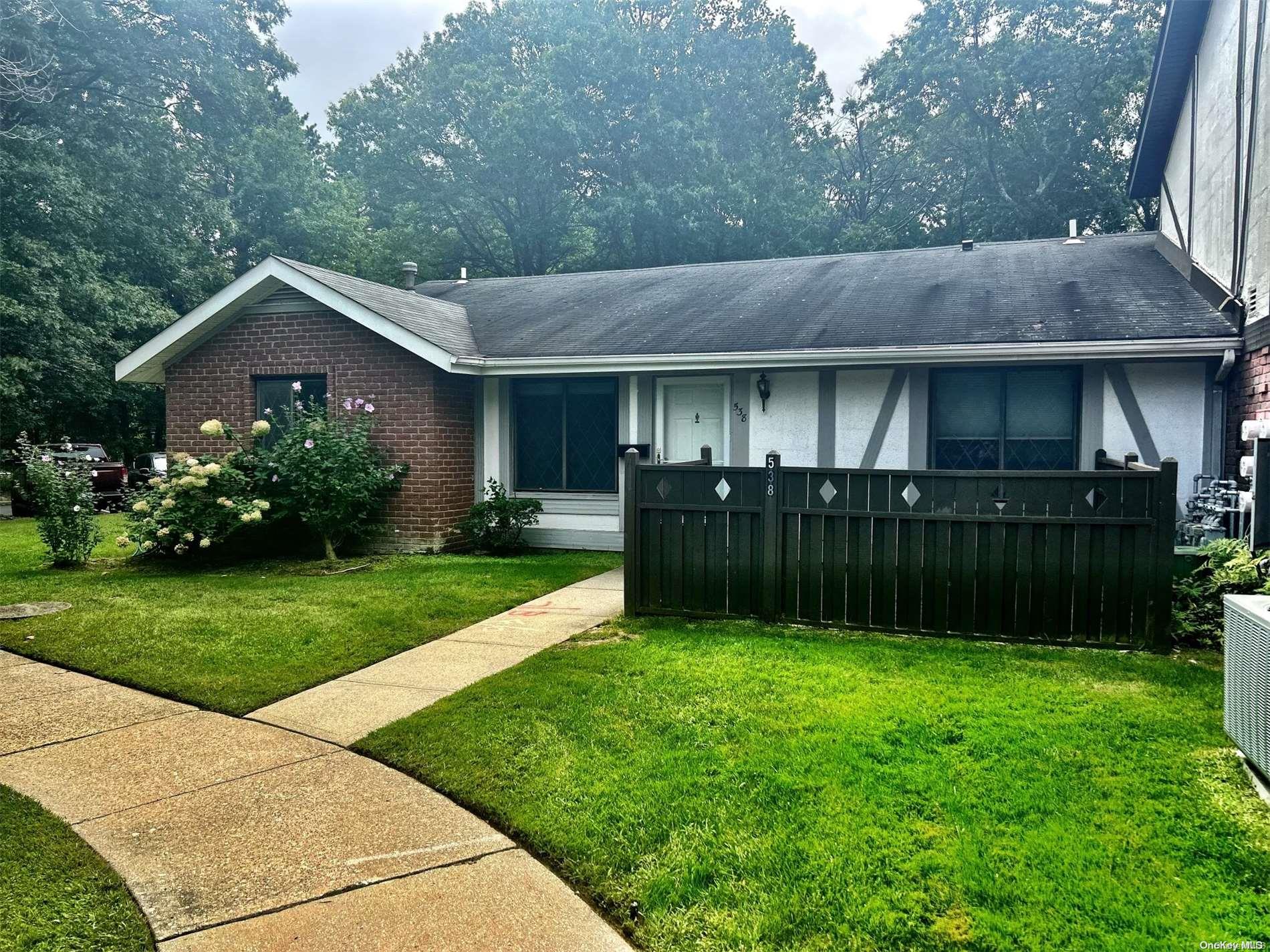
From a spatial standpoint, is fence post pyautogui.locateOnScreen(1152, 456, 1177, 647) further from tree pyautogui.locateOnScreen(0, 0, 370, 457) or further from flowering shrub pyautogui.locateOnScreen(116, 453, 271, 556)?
tree pyautogui.locateOnScreen(0, 0, 370, 457)

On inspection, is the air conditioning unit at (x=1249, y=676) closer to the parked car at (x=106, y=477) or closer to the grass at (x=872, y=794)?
the grass at (x=872, y=794)

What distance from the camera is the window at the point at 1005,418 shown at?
30.4 feet

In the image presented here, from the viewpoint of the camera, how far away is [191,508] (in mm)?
9742

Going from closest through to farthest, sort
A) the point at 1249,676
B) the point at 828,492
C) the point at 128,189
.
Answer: the point at 1249,676
the point at 828,492
the point at 128,189

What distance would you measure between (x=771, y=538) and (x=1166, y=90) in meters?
8.96

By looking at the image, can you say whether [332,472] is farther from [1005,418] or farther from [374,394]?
[1005,418]

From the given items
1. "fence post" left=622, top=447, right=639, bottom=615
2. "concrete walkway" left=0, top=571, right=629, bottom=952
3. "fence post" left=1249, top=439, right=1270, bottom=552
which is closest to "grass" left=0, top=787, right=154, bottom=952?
"concrete walkway" left=0, top=571, right=629, bottom=952

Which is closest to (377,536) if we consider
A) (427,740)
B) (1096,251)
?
(427,740)

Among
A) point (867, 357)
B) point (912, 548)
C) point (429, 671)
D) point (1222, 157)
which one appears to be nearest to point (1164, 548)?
point (912, 548)

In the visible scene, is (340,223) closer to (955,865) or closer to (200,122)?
(200,122)

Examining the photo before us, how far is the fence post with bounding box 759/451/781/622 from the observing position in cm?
623

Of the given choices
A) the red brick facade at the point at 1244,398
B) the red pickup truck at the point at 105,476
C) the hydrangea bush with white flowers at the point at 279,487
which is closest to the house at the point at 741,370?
the red brick facade at the point at 1244,398

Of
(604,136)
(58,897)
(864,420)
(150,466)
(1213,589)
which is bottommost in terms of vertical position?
(58,897)

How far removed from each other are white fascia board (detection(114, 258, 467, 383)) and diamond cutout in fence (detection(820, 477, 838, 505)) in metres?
5.60
